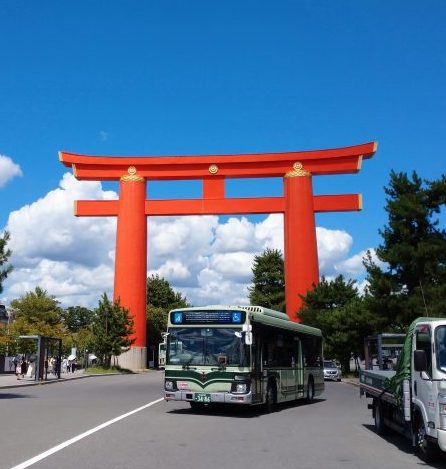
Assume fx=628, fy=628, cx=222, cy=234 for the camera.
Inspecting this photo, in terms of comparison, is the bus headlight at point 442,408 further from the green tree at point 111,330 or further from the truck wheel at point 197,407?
the green tree at point 111,330

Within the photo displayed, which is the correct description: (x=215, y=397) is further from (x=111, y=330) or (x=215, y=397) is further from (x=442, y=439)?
(x=111, y=330)

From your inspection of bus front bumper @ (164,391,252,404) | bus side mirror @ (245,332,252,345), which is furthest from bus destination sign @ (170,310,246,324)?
bus front bumper @ (164,391,252,404)

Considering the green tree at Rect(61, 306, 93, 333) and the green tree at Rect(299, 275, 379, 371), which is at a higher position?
the green tree at Rect(61, 306, 93, 333)

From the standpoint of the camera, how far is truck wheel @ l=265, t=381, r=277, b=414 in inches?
682

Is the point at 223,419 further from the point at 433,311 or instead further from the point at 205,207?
the point at 205,207

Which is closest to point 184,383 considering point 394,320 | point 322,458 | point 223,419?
point 223,419

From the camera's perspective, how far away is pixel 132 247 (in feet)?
179

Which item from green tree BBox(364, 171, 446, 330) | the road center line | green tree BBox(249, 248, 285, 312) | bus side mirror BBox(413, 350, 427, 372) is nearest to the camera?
the road center line

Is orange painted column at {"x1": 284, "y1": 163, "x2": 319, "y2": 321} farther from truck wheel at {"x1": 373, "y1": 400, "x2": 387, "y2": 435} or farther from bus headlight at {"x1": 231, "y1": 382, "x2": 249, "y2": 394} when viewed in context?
truck wheel at {"x1": 373, "y1": 400, "x2": 387, "y2": 435}

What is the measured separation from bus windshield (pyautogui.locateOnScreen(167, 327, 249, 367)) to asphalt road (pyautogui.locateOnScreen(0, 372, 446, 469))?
4.49ft

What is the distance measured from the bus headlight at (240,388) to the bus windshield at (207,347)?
1.61 ft

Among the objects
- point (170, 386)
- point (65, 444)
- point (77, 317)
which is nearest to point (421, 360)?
point (65, 444)

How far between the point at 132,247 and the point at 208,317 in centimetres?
3902

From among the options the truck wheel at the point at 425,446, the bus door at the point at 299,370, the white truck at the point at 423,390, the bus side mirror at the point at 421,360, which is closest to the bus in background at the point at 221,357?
the bus door at the point at 299,370
